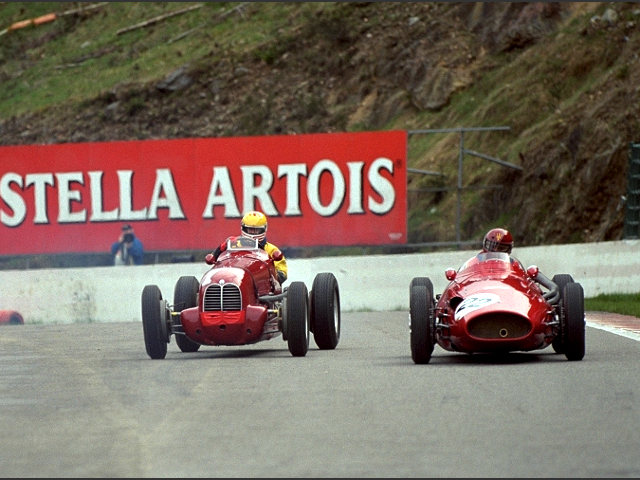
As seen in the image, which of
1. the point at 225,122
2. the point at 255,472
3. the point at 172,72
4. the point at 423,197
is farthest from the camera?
the point at 172,72

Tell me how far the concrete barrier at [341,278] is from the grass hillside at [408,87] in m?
4.66

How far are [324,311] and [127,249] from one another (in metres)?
16.6

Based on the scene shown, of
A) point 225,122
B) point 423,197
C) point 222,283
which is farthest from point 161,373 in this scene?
point 225,122

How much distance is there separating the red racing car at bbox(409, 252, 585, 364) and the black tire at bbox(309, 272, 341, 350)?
227 centimetres

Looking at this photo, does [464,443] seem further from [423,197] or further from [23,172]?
[423,197]

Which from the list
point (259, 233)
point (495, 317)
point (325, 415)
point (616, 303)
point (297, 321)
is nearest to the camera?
point (325, 415)

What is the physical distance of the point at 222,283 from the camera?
16078 mm

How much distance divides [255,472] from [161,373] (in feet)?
21.0

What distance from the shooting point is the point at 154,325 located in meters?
16.1

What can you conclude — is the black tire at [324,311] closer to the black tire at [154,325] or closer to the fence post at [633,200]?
the black tire at [154,325]

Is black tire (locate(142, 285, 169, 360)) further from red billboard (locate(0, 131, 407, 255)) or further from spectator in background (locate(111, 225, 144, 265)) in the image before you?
red billboard (locate(0, 131, 407, 255))

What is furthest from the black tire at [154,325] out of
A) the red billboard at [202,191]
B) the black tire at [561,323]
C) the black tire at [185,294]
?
the red billboard at [202,191]

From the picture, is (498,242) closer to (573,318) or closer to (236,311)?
(573,318)

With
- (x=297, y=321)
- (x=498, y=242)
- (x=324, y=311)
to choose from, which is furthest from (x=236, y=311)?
(x=498, y=242)
